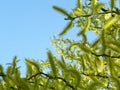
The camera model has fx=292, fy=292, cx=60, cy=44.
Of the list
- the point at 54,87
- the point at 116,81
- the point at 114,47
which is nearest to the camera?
the point at 116,81

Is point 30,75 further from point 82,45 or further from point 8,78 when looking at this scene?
point 82,45

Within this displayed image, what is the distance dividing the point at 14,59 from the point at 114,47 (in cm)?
90

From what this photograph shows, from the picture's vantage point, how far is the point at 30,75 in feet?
8.90

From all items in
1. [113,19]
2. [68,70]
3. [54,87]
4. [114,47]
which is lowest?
[54,87]

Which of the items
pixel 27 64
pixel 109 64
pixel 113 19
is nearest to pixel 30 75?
pixel 27 64

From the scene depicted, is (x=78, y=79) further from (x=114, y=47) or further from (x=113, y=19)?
(x=113, y=19)

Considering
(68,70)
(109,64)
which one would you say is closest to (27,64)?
(68,70)

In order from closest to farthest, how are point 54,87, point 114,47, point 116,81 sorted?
point 116,81 < point 114,47 < point 54,87

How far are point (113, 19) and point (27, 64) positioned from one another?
0.87m

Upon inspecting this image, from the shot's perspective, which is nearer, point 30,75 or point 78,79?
point 78,79

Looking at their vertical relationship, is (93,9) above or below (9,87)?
above

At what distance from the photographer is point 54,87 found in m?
3.02

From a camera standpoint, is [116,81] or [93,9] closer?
[116,81]

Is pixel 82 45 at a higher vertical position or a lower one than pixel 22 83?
higher
